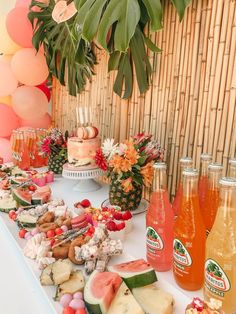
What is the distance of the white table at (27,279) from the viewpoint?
33.7 inches

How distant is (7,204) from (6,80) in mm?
1069

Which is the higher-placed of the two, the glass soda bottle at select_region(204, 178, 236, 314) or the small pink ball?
the glass soda bottle at select_region(204, 178, 236, 314)

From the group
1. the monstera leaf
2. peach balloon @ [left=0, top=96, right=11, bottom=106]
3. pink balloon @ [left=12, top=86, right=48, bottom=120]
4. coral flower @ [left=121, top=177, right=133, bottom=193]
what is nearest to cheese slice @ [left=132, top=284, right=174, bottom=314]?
coral flower @ [left=121, top=177, right=133, bottom=193]

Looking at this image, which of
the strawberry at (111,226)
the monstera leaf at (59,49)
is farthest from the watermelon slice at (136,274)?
the monstera leaf at (59,49)

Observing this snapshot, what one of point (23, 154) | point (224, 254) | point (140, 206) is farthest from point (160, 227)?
point (23, 154)

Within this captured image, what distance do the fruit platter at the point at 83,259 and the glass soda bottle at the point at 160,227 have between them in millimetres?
40

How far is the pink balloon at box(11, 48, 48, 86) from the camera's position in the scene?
7.14ft

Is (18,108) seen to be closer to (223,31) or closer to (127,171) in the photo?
(127,171)

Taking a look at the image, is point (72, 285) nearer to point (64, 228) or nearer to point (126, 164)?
point (64, 228)

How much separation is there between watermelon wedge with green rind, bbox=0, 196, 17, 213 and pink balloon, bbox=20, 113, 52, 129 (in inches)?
37.4

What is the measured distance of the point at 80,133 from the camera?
1.55 m

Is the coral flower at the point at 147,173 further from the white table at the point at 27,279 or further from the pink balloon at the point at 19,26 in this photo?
the pink balloon at the point at 19,26

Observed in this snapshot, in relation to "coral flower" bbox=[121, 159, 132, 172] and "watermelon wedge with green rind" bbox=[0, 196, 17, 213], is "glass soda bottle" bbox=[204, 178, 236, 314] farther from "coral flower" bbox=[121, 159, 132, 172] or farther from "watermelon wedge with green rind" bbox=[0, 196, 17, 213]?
"watermelon wedge with green rind" bbox=[0, 196, 17, 213]

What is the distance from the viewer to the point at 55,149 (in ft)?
6.24
